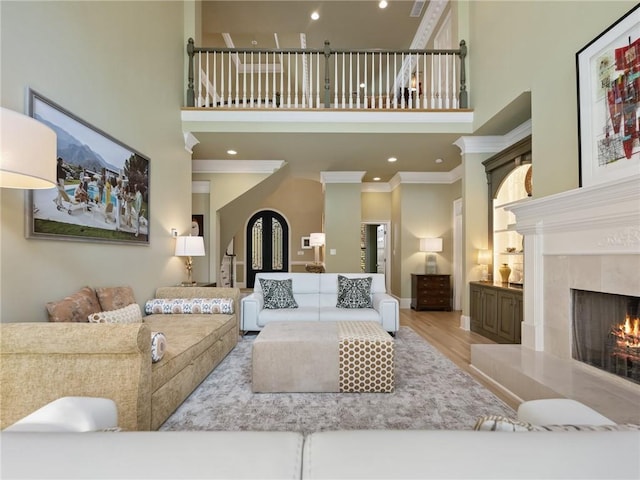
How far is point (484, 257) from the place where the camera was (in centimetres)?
468

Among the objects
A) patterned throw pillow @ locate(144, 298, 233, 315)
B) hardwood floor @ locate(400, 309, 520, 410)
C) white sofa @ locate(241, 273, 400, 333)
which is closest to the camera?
hardwood floor @ locate(400, 309, 520, 410)

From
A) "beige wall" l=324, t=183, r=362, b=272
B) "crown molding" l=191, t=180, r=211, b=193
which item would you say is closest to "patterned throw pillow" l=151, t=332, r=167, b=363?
"crown molding" l=191, t=180, r=211, b=193

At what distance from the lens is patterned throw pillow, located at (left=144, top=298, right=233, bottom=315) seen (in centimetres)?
346

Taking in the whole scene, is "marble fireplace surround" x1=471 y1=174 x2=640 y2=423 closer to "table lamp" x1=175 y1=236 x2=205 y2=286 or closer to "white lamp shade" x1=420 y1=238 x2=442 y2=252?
"white lamp shade" x1=420 y1=238 x2=442 y2=252

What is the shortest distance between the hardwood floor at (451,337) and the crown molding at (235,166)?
11.7ft

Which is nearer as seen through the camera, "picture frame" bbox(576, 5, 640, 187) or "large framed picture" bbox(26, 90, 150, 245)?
"picture frame" bbox(576, 5, 640, 187)

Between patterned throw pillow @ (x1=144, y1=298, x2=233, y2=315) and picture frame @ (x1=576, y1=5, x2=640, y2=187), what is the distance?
342 centimetres

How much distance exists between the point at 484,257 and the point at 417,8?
14.7ft

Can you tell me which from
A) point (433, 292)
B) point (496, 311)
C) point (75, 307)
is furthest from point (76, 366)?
point (433, 292)

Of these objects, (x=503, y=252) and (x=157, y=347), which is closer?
(x=157, y=347)

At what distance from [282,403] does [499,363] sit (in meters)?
1.78

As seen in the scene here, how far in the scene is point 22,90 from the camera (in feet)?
6.85

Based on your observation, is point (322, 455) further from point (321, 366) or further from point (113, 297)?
point (113, 297)

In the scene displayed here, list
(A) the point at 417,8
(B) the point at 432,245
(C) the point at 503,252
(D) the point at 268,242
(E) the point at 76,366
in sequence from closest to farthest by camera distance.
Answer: (E) the point at 76,366, (C) the point at 503,252, (A) the point at 417,8, (B) the point at 432,245, (D) the point at 268,242
